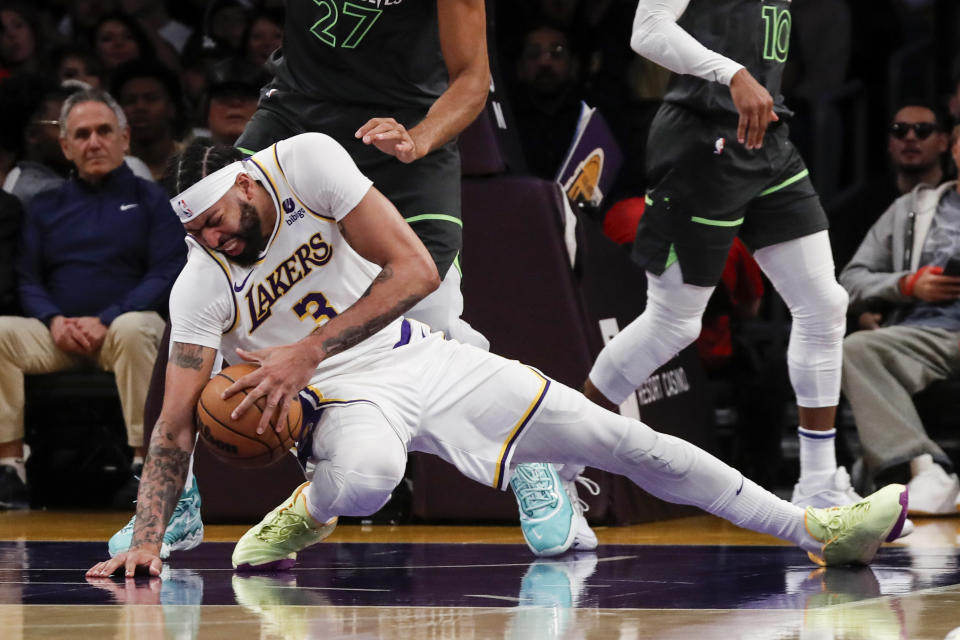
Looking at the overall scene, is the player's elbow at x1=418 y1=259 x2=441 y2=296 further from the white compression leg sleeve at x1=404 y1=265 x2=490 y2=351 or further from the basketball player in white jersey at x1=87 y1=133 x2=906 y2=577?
the white compression leg sleeve at x1=404 y1=265 x2=490 y2=351

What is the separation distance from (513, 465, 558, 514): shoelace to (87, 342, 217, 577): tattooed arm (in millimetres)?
Answer: 1115

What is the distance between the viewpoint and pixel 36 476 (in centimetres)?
693

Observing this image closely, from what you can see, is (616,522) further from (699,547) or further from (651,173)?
(651,173)

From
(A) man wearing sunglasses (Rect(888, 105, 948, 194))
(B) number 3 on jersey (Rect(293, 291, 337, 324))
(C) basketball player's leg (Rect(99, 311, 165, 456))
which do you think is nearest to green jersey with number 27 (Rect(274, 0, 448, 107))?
(B) number 3 on jersey (Rect(293, 291, 337, 324))

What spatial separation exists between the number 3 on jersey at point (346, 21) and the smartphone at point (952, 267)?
9.07 feet

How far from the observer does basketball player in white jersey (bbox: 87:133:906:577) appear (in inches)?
154

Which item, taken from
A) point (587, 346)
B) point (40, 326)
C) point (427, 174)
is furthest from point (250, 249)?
point (40, 326)

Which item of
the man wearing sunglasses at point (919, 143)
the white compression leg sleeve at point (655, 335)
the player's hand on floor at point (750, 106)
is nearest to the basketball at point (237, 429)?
the white compression leg sleeve at point (655, 335)

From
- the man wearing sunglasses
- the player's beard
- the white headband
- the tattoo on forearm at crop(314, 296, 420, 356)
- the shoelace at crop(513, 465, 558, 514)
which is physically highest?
the man wearing sunglasses

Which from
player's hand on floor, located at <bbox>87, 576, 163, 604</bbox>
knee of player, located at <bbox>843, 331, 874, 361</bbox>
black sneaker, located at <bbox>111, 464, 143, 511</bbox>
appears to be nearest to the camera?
player's hand on floor, located at <bbox>87, 576, 163, 604</bbox>

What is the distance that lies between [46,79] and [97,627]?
16.2 feet

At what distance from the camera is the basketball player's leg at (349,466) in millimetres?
3883

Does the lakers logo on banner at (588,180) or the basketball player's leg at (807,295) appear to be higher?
the lakers logo on banner at (588,180)

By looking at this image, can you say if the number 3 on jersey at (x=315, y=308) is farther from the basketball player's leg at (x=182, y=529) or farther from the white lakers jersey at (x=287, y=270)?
the basketball player's leg at (x=182, y=529)
